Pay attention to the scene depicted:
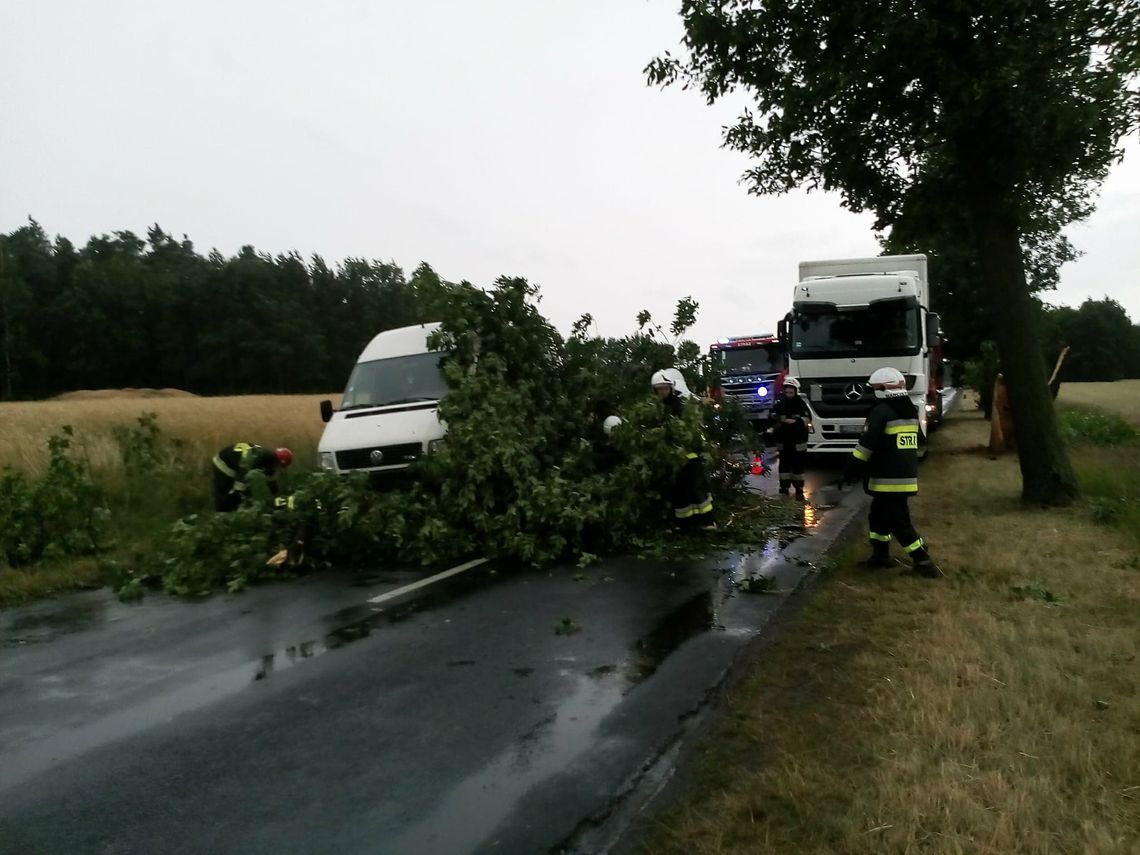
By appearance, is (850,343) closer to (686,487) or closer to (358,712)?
(686,487)

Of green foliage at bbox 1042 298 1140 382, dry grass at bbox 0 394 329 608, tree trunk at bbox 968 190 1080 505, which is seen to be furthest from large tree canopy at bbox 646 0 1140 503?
green foliage at bbox 1042 298 1140 382

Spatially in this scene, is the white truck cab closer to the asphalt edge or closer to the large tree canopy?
the large tree canopy

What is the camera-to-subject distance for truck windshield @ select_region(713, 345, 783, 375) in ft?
76.2

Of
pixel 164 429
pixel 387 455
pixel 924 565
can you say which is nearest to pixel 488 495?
pixel 387 455

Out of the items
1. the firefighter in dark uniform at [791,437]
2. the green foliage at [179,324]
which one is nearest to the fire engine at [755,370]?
the firefighter in dark uniform at [791,437]

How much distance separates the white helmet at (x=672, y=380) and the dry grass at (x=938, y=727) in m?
3.14

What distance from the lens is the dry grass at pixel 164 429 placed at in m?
13.2

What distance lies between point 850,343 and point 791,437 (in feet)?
12.7

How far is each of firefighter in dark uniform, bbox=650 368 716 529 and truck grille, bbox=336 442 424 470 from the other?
2.86 metres

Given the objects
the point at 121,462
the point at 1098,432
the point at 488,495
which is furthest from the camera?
the point at 1098,432

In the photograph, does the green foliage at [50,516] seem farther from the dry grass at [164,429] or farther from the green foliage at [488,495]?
the dry grass at [164,429]

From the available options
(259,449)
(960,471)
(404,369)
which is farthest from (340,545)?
(960,471)

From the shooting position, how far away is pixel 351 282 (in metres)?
78.9

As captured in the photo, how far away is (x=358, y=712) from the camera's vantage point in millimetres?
5000
